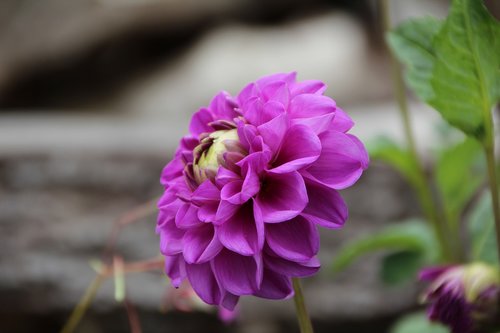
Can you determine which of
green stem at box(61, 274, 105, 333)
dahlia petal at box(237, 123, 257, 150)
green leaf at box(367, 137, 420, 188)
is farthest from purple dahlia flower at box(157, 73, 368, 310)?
green leaf at box(367, 137, 420, 188)

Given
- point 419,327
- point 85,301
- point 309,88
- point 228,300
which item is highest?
point 309,88

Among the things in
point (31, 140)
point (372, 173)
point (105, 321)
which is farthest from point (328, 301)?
point (31, 140)

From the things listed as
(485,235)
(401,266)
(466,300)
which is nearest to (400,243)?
(401,266)

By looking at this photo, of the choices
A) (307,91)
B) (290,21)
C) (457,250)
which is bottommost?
(457,250)

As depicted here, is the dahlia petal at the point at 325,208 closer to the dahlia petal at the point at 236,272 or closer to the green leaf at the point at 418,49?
the dahlia petal at the point at 236,272

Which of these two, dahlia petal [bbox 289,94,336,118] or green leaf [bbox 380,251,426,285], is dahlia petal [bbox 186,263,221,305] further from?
green leaf [bbox 380,251,426,285]

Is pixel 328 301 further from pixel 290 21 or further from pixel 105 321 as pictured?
pixel 290 21

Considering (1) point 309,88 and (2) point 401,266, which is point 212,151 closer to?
(1) point 309,88
